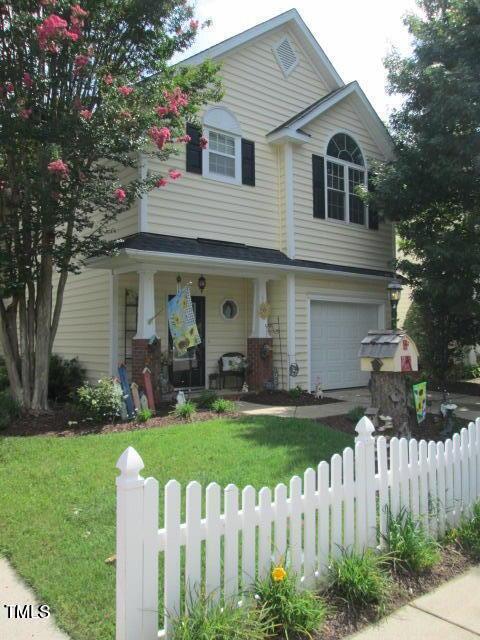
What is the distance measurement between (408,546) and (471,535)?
2.81 ft

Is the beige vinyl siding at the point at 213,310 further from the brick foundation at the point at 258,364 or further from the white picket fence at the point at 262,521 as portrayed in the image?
the white picket fence at the point at 262,521

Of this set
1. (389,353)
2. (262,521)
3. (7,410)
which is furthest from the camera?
(7,410)

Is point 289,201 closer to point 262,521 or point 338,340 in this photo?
point 338,340

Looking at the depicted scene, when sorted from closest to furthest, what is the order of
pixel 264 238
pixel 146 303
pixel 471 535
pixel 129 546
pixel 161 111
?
pixel 129 546
pixel 471 535
pixel 161 111
pixel 146 303
pixel 264 238

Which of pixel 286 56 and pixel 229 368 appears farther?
pixel 286 56

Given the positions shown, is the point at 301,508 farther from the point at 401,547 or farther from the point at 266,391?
the point at 266,391

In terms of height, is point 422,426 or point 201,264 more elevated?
point 201,264

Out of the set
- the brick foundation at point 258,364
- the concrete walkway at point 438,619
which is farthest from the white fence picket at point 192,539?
the brick foundation at point 258,364

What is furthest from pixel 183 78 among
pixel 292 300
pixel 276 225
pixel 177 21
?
pixel 292 300

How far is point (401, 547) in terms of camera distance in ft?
12.3

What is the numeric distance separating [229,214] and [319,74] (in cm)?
565

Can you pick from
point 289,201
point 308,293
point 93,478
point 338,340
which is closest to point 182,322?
point 308,293

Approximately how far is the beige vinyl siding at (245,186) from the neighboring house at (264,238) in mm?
31

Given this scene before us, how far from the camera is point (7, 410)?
8.47 meters
